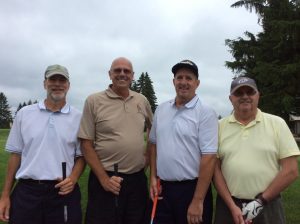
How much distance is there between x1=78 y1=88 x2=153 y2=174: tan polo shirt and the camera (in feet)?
17.5

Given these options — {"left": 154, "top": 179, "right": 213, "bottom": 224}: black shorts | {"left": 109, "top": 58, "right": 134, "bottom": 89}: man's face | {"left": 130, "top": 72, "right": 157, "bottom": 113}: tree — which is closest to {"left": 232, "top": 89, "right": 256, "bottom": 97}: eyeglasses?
{"left": 154, "top": 179, "right": 213, "bottom": 224}: black shorts

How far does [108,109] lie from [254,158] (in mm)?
1922

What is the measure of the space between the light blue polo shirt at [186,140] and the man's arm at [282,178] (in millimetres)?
739

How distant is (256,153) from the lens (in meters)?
4.61

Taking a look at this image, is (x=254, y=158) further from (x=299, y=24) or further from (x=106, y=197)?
(x=299, y=24)

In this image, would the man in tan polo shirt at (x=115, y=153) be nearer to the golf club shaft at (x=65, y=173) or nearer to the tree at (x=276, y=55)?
the golf club shaft at (x=65, y=173)

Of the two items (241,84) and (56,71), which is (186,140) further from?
(56,71)

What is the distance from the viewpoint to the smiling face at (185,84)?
514 centimetres

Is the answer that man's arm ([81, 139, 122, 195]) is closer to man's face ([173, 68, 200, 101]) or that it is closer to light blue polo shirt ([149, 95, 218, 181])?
light blue polo shirt ([149, 95, 218, 181])

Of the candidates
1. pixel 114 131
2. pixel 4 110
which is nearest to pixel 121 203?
pixel 114 131

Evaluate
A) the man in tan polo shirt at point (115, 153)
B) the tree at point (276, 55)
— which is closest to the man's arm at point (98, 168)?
the man in tan polo shirt at point (115, 153)

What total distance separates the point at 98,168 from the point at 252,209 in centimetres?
188

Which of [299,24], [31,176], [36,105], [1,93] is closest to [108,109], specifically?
[36,105]

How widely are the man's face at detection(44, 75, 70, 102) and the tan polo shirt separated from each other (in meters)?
0.40
